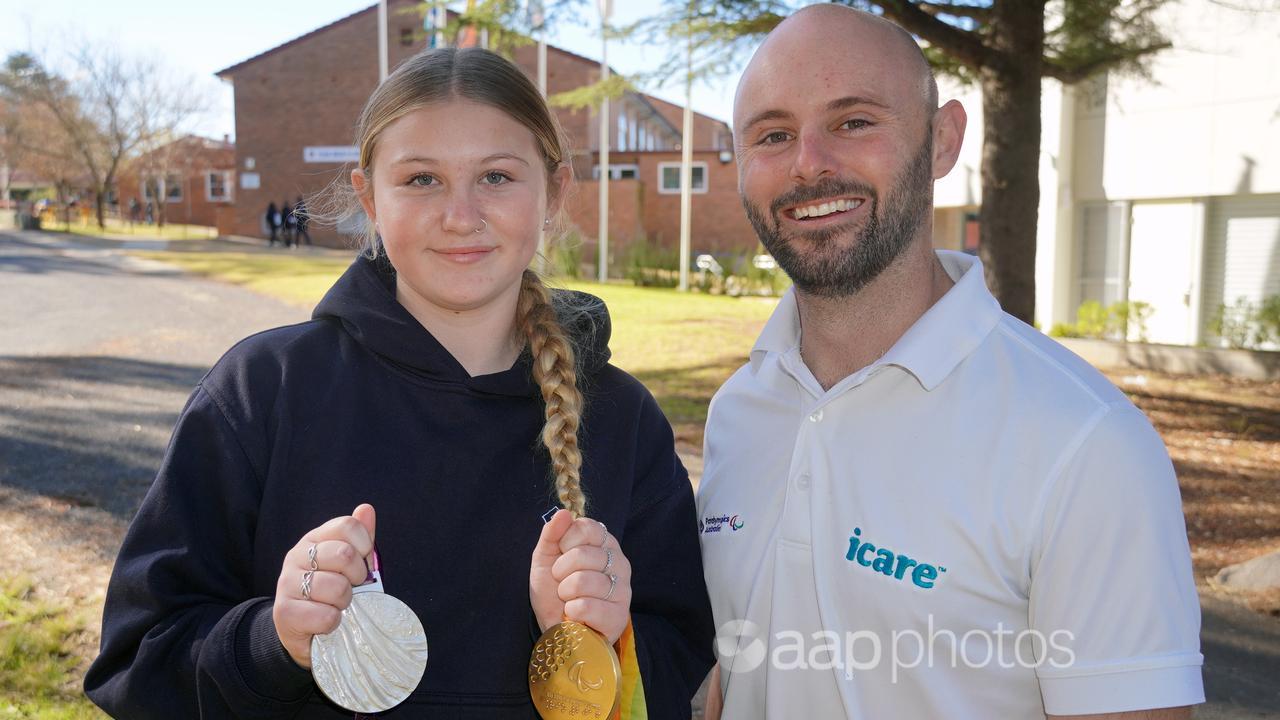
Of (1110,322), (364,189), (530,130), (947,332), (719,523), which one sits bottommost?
(1110,322)

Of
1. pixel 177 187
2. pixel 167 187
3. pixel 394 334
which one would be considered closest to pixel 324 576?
pixel 394 334

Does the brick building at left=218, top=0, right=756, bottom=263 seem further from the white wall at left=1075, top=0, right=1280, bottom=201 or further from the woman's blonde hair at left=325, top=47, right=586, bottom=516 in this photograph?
the woman's blonde hair at left=325, top=47, right=586, bottom=516

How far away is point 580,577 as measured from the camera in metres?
1.92

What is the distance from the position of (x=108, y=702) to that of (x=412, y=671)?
0.59m

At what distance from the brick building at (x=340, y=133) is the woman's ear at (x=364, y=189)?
38.8 m

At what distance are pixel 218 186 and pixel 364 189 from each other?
65.3m

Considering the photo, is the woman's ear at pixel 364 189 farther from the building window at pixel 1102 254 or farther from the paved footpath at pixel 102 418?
the building window at pixel 1102 254

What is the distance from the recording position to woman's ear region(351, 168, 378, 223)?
7.72 ft

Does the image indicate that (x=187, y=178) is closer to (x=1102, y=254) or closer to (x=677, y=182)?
(x=677, y=182)

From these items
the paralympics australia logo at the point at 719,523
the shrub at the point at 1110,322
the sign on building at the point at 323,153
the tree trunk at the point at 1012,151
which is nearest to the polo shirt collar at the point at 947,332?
the paralympics australia logo at the point at 719,523

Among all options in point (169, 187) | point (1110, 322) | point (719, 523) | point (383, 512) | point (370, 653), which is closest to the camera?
point (370, 653)

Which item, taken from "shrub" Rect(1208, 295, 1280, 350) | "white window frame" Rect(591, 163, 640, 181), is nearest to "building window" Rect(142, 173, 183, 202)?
"white window frame" Rect(591, 163, 640, 181)

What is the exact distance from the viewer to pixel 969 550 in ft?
6.90

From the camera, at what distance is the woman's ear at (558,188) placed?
8.27ft
